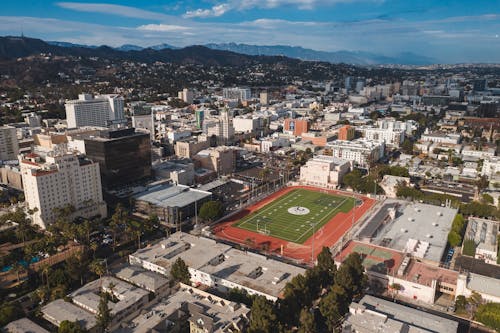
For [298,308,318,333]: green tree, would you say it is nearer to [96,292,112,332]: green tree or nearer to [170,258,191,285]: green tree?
[170,258,191,285]: green tree

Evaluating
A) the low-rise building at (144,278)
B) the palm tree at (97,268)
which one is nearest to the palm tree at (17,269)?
the palm tree at (97,268)

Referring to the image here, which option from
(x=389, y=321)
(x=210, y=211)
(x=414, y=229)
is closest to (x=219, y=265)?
(x=210, y=211)

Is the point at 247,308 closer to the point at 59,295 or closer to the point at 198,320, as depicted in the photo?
the point at 198,320

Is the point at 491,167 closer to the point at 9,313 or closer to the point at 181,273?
the point at 181,273

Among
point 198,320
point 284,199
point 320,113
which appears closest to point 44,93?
point 320,113

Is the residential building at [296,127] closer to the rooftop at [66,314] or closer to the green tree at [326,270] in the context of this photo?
the green tree at [326,270]
